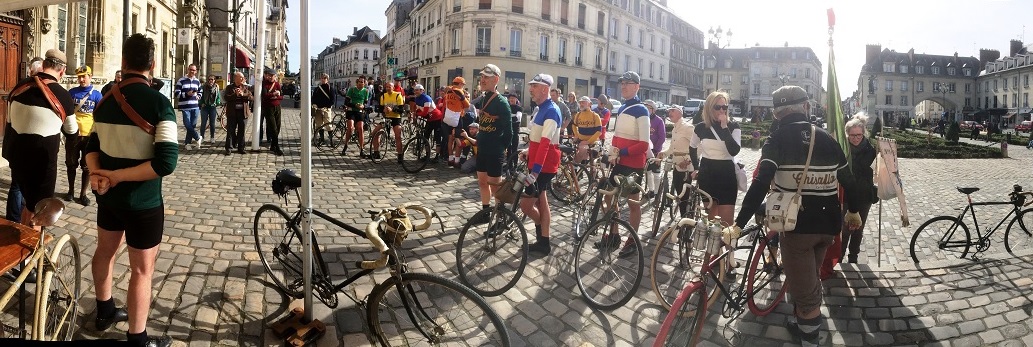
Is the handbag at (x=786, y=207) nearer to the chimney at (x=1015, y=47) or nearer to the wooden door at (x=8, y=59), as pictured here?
the wooden door at (x=8, y=59)

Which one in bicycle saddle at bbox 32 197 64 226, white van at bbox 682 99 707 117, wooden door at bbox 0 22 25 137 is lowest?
bicycle saddle at bbox 32 197 64 226

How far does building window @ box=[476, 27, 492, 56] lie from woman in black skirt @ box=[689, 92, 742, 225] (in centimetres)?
3707

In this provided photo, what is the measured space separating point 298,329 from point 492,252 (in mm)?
1638

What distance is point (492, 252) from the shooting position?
4590 millimetres

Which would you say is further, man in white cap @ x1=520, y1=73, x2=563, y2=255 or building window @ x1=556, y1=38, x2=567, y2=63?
building window @ x1=556, y1=38, x2=567, y2=63

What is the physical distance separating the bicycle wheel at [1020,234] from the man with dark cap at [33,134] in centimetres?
928

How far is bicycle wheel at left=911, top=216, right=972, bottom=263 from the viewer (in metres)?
6.16

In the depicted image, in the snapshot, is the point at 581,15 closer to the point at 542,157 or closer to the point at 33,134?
the point at 542,157

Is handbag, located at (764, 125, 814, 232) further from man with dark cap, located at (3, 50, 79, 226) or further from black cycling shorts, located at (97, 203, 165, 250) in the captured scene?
man with dark cap, located at (3, 50, 79, 226)

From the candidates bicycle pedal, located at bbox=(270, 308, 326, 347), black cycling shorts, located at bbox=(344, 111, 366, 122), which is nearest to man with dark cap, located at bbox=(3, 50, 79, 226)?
bicycle pedal, located at bbox=(270, 308, 326, 347)

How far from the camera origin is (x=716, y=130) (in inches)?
214

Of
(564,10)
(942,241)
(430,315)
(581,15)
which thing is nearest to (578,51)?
(581,15)

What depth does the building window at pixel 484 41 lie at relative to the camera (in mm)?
41531

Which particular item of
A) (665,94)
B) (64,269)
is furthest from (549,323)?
(665,94)
